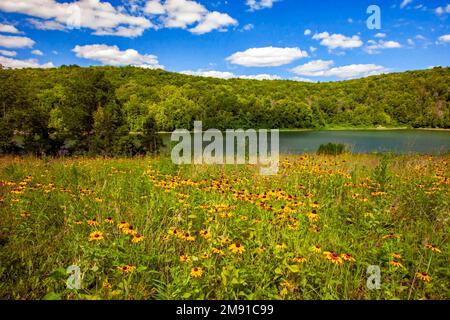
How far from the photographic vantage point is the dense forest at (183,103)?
49.6 feet

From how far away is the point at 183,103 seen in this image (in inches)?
2507

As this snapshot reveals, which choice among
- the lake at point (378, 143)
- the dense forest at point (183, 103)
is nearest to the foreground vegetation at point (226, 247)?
the lake at point (378, 143)

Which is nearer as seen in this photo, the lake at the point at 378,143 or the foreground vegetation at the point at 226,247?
the foreground vegetation at the point at 226,247

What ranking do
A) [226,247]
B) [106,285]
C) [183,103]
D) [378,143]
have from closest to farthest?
[106,285]
[226,247]
[378,143]
[183,103]

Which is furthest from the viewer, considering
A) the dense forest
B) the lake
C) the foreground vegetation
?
the dense forest

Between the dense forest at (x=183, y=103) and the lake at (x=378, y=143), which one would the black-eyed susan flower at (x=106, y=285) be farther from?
the dense forest at (x=183, y=103)

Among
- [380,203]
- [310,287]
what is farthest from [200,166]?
[310,287]

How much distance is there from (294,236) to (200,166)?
4.14 m

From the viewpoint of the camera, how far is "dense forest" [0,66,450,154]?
15.1m

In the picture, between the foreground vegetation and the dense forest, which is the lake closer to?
the foreground vegetation

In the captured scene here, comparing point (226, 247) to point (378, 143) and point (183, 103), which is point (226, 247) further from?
point (183, 103)

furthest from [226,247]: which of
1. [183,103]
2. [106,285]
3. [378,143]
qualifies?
[183,103]

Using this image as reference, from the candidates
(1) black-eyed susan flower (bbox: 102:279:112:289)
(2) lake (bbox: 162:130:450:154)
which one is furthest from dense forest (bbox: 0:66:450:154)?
(1) black-eyed susan flower (bbox: 102:279:112:289)
